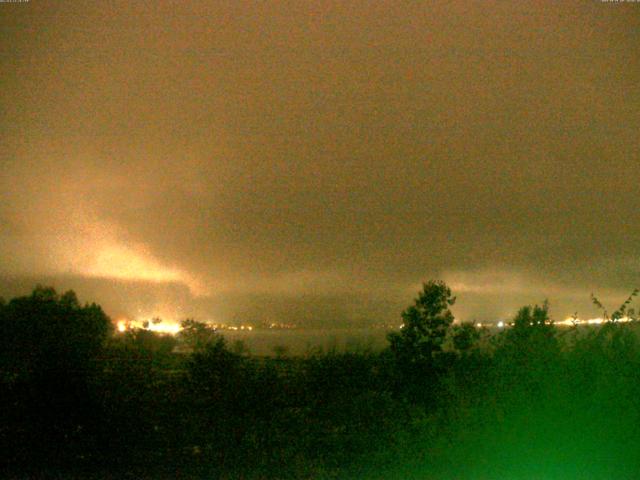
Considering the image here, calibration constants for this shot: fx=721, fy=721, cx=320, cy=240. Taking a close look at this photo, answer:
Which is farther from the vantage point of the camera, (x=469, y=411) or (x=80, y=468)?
A: (x=80, y=468)

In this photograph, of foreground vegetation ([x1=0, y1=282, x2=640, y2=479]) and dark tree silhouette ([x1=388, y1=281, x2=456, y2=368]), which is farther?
dark tree silhouette ([x1=388, y1=281, x2=456, y2=368])

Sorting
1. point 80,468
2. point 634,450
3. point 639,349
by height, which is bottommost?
point 80,468

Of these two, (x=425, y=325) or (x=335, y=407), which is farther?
(x=425, y=325)

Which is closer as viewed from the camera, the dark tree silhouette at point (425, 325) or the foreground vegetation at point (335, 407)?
the foreground vegetation at point (335, 407)

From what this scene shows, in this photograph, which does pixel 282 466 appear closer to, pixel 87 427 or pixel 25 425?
pixel 87 427

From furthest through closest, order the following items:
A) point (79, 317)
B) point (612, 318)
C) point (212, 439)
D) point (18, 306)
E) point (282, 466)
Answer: point (18, 306)
point (79, 317)
point (212, 439)
point (282, 466)
point (612, 318)

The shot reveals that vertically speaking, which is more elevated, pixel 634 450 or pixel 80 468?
pixel 634 450

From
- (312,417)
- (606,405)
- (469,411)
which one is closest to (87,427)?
(312,417)

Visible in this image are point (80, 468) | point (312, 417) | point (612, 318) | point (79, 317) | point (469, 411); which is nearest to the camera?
point (469, 411)
